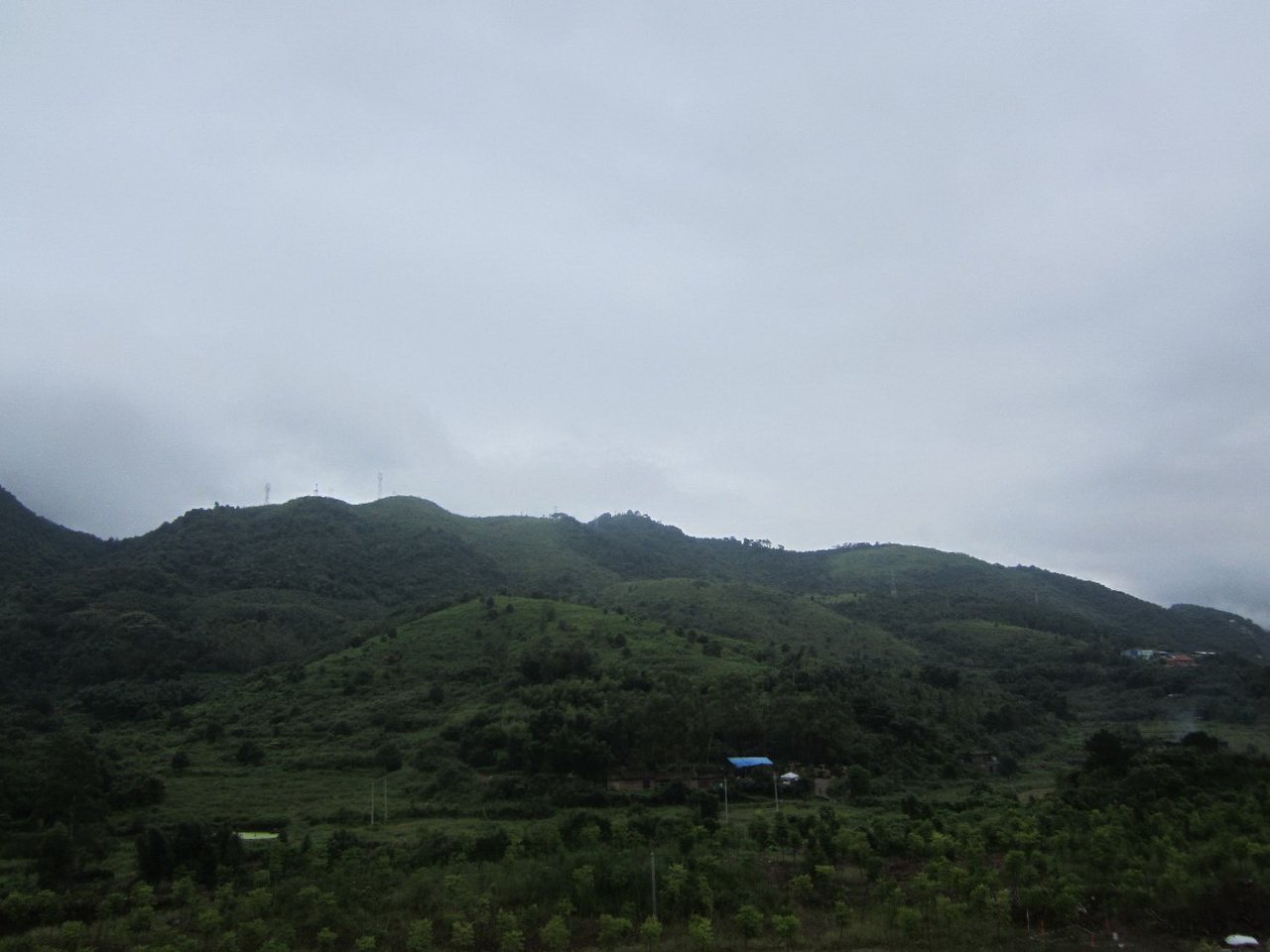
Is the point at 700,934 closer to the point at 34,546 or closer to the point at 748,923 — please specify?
the point at 748,923

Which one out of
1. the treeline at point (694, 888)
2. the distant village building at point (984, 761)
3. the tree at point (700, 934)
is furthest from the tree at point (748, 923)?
the distant village building at point (984, 761)

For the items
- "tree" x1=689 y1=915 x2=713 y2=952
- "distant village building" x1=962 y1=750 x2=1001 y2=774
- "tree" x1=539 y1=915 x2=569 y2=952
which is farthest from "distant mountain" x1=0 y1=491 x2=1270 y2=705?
"tree" x1=539 y1=915 x2=569 y2=952

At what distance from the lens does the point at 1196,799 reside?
25.4m

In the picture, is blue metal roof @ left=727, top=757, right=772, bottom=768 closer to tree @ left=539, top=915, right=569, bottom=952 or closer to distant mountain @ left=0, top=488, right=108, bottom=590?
tree @ left=539, top=915, right=569, bottom=952

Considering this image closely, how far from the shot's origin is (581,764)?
37.2 meters

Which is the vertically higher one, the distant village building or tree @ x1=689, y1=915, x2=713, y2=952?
tree @ x1=689, y1=915, x2=713, y2=952

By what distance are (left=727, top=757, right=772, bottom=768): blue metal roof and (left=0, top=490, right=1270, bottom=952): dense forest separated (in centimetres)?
48

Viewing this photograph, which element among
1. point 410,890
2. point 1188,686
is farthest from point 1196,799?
point 1188,686

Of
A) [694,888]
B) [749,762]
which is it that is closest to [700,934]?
[694,888]

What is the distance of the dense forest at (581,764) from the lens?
1650 cm

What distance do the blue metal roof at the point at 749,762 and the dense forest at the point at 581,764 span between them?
0.48 meters

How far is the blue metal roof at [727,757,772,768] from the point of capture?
1481 inches

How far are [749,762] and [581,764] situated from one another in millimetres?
7299

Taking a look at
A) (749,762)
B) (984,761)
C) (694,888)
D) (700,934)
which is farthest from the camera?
(984,761)
